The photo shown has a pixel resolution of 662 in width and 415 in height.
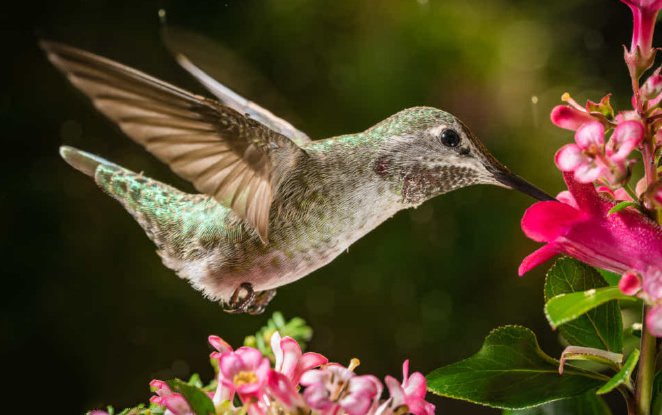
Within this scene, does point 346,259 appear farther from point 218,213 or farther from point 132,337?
point 218,213

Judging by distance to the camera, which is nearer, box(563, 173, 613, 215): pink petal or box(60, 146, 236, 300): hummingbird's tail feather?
box(563, 173, 613, 215): pink petal

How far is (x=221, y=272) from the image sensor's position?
0.59 metres

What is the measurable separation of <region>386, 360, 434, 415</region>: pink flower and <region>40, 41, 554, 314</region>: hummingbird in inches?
6.6

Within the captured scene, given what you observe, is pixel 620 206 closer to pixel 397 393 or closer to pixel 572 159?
pixel 572 159

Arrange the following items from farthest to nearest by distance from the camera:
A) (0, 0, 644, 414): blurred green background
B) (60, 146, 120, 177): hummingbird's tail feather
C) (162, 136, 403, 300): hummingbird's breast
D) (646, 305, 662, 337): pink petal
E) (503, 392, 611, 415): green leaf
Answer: (0, 0, 644, 414): blurred green background, (60, 146, 120, 177): hummingbird's tail feather, (162, 136, 403, 300): hummingbird's breast, (503, 392, 611, 415): green leaf, (646, 305, 662, 337): pink petal

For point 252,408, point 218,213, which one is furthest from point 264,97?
point 252,408

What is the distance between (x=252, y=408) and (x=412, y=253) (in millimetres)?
908

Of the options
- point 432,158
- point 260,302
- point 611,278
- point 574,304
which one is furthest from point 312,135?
point 574,304

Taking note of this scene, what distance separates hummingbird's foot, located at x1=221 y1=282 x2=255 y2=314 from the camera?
0.59 meters

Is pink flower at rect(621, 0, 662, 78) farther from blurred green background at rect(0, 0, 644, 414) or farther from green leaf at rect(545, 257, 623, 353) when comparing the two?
blurred green background at rect(0, 0, 644, 414)

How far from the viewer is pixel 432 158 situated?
53cm

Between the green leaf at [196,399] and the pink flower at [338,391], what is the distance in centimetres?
5

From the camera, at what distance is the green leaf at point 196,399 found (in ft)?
1.08

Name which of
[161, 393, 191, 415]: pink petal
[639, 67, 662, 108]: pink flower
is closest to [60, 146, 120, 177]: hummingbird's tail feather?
[161, 393, 191, 415]: pink petal
